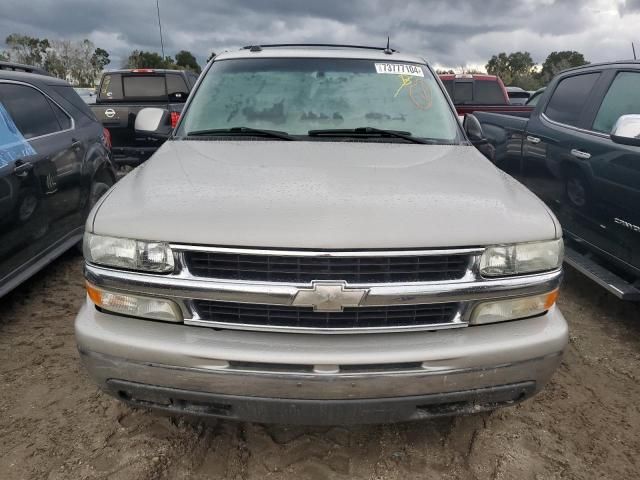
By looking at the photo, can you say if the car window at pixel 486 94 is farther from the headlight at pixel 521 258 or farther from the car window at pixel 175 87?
the headlight at pixel 521 258

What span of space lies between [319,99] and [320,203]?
139 cm

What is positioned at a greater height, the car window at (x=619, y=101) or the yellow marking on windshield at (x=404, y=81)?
the yellow marking on windshield at (x=404, y=81)

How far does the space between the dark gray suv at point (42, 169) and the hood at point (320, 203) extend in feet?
5.25

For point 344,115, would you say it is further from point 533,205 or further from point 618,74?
point 618,74

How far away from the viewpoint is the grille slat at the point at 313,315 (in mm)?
2111

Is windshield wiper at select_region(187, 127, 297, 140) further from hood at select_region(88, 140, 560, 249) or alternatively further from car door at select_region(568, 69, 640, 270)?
car door at select_region(568, 69, 640, 270)

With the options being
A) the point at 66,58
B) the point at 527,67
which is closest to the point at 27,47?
the point at 66,58

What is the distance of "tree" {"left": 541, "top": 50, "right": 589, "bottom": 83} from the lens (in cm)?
5000

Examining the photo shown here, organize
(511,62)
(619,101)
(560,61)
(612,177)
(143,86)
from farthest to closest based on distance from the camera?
1. (511,62)
2. (560,61)
3. (143,86)
4. (619,101)
5. (612,177)

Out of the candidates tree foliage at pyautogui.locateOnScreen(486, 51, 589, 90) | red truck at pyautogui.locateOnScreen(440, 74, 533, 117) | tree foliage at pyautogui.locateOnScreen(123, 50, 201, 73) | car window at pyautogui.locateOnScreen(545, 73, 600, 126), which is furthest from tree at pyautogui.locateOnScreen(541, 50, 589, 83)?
car window at pyautogui.locateOnScreen(545, 73, 600, 126)

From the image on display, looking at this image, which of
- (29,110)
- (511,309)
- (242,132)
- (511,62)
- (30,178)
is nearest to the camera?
(511,309)

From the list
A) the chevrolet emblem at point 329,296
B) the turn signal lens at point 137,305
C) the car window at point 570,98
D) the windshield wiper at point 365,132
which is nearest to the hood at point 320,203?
the chevrolet emblem at point 329,296

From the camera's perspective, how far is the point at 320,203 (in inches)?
85.7

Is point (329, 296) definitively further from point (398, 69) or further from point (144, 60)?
point (144, 60)
